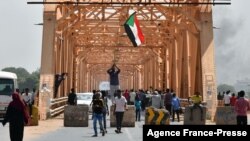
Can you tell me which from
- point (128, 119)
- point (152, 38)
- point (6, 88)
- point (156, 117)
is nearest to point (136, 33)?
point (6, 88)

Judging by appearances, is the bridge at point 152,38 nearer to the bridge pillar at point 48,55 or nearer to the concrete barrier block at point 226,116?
the bridge pillar at point 48,55

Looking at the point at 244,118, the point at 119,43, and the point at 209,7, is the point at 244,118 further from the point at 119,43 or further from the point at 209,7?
the point at 119,43

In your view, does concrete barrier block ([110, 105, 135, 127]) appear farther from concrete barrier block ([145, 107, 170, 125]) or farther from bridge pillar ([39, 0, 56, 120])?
bridge pillar ([39, 0, 56, 120])

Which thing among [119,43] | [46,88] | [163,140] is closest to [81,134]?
[46,88]

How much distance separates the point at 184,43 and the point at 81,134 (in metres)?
19.9

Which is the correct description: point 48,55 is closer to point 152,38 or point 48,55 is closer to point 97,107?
point 97,107

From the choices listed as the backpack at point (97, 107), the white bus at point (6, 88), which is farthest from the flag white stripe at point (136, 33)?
the backpack at point (97, 107)

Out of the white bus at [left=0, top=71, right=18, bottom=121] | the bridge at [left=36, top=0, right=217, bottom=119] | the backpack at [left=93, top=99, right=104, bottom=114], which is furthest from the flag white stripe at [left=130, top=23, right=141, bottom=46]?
→ the backpack at [left=93, top=99, right=104, bottom=114]

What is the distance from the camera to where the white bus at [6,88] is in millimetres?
25891

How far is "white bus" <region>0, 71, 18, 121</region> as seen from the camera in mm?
25891

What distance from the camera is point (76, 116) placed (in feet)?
77.6

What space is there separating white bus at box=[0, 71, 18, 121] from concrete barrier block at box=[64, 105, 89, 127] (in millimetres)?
3643

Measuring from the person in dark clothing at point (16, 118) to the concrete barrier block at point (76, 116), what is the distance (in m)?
10.0

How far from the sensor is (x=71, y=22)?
122 ft
